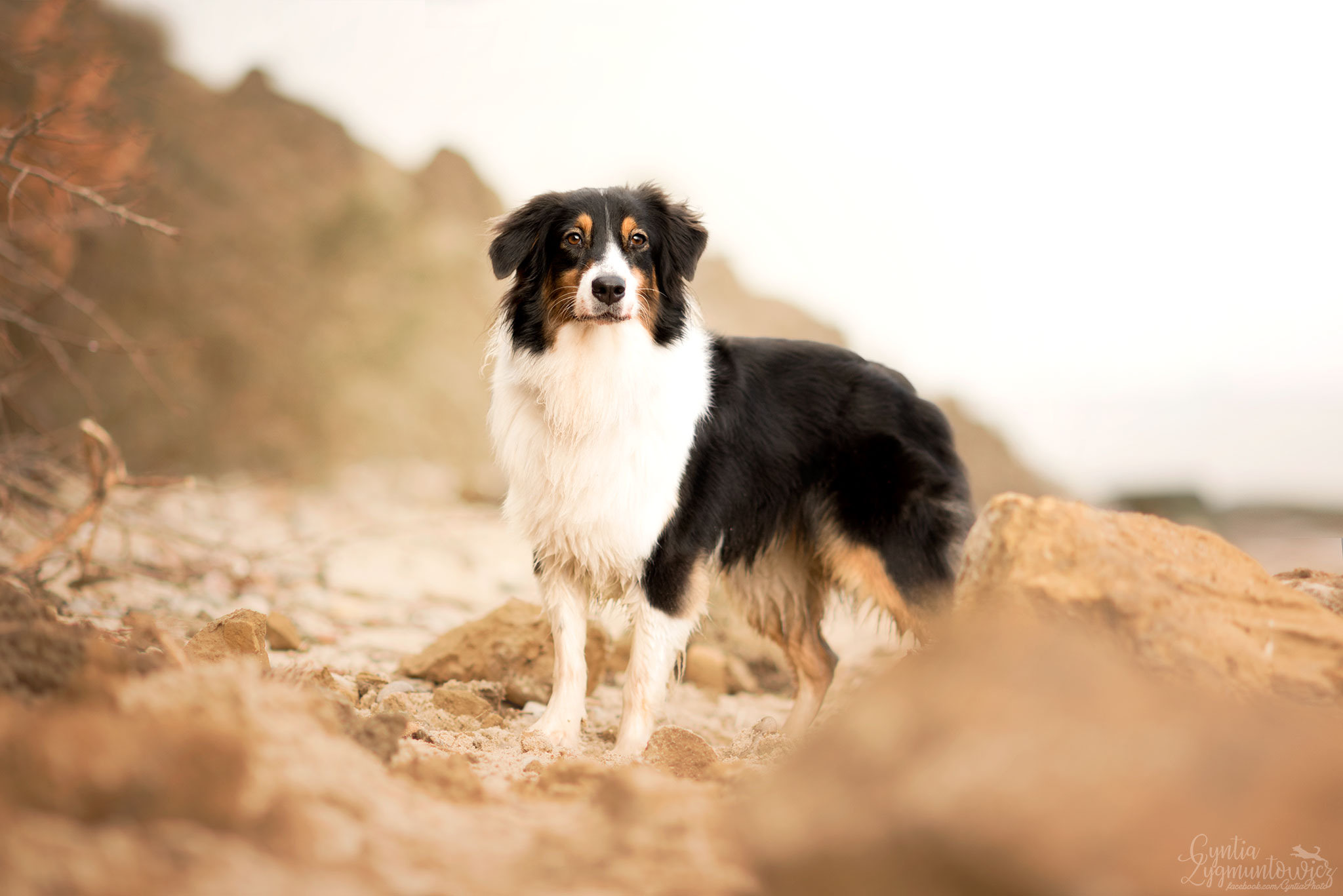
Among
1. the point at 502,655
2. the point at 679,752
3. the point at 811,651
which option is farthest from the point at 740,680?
the point at 679,752

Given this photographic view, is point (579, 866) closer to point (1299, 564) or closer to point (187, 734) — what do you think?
point (187, 734)

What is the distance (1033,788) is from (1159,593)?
1.13 meters

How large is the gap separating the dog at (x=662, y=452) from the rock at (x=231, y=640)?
1089 millimetres

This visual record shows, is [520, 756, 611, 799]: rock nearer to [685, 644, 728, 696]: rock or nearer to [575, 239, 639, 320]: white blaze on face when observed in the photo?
[575, 239, 639, 320]: white blaze on face

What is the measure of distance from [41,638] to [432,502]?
926 cm

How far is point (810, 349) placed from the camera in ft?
14.3

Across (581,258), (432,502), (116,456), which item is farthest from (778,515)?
(432,502)

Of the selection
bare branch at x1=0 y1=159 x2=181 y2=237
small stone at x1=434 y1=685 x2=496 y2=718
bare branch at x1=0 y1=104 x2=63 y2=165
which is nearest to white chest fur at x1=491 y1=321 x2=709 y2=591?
small stone at x1=434 y1=685 x2=496 y2=718

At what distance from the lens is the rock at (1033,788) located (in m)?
1.40

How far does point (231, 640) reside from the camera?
10.4 feet

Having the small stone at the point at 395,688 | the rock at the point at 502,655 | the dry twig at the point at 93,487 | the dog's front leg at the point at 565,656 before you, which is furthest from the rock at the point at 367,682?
the dry twig at the point at 93,487
